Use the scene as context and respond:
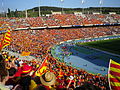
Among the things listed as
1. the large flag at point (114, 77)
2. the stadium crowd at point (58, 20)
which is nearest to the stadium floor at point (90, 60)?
the large flag at point (114, 77)

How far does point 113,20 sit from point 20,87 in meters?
61.5

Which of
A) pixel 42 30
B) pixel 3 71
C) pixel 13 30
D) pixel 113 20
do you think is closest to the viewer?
pixel 3 71

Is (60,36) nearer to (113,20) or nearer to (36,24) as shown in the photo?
(36,24)

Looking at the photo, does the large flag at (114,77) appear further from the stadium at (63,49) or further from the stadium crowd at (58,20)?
the stadium crowd at (58,20)

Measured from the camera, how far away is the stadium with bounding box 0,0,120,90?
5.08 m

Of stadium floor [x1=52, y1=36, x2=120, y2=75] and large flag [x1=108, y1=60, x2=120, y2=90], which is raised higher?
large flag [x1=108, y1=60, x2=120, y2=90]

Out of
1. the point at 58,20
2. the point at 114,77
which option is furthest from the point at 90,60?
the point at 58,20

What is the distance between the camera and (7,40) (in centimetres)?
902

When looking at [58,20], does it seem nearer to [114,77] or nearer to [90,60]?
[90,60]

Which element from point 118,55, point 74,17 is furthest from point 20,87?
point 74,17

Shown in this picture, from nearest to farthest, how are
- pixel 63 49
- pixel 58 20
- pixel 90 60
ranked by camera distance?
1. pixel 90 60
2. pixel 63 49
3. pixel 58 20

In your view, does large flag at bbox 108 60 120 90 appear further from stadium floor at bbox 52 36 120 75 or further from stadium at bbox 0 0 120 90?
stadium floor at bbox 52 36 120 75

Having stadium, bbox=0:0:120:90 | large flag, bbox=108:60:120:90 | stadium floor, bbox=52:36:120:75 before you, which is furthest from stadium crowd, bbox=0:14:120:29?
large flag, bbox=108:60:120:90

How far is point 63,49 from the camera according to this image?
29156mm
